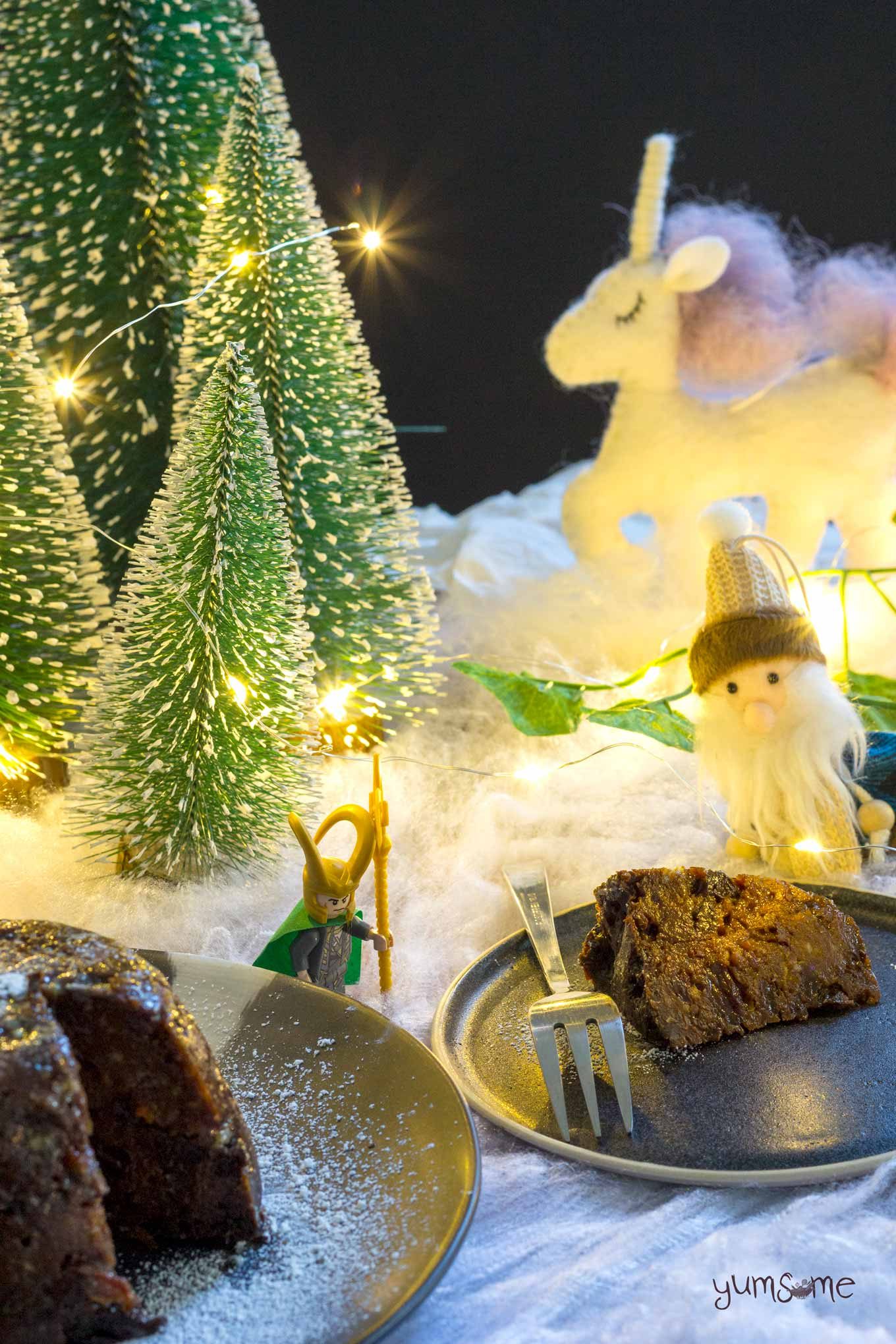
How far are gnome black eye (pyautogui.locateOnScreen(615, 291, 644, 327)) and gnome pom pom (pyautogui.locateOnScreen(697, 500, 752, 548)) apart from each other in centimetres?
45

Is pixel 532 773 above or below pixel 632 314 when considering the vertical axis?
below

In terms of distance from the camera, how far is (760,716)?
0.95 m

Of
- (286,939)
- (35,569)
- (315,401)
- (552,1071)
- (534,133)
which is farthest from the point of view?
(534,133)

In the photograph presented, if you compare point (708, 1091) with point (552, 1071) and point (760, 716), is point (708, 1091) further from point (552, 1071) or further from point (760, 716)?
point (760, 716)

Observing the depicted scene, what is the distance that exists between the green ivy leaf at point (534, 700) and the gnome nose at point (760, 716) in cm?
24

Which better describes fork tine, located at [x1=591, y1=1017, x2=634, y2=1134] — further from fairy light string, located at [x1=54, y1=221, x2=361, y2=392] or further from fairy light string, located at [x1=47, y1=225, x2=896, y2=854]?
fairy light string, located at [x1=54, y1=221, x2=361, y2=392]

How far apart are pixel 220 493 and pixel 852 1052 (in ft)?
1.89

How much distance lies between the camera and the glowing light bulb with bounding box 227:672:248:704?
918 mm

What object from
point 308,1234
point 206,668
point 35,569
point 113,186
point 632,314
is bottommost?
point 308,1234

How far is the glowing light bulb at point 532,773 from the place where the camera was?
3.54ft

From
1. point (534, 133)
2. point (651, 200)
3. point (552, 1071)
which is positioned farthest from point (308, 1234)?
point (534, 133)

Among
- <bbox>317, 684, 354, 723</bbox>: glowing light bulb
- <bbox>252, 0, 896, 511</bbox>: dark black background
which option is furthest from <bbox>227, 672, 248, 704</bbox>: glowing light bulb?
<bbox>252, 0, 896, 511</bbox>: dark black background

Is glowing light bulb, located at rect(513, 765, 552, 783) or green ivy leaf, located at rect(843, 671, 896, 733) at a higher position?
green ivy leaf, located at rect(843, 671, 896, 733)

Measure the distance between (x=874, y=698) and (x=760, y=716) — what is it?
21cm
